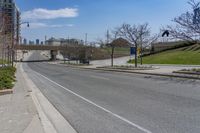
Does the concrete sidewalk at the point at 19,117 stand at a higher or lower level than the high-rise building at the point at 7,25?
lower

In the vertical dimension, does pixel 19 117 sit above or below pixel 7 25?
below

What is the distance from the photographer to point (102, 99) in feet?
49.2

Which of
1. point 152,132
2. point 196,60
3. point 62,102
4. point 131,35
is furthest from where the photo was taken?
point 196,60

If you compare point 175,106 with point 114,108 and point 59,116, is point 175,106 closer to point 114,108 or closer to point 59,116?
point 114,108

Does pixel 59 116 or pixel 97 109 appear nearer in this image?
pixel 59 116

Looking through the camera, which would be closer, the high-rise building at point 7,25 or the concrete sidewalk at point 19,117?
the concrete sidewalk at point 19,117

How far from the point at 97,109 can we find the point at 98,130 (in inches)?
142

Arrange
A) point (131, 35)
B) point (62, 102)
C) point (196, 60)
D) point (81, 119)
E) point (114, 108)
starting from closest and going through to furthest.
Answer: point (81, 119), point (114, 108), point (62, 102), point (131, 35), point (196, 60)

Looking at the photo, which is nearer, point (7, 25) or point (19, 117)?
point (19, 117)

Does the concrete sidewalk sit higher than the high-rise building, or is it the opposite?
the high-rise building

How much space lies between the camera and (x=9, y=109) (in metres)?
11.7

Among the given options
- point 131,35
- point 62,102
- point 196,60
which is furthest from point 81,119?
point 196,60

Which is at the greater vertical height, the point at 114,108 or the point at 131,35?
the point at 131,35

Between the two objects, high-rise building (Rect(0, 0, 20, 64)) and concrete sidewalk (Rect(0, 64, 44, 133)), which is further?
high-rise building (Rect(0, 0, 20, 64))
